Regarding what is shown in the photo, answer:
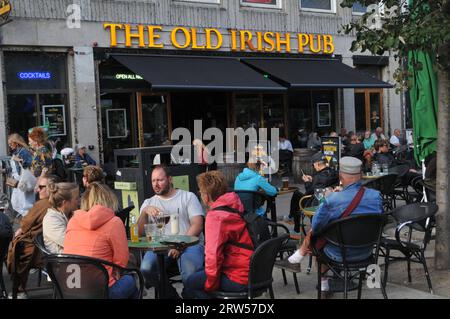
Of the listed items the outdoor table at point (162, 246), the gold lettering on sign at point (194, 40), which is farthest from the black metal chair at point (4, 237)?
the gold lettering on sign at point (194, 40)

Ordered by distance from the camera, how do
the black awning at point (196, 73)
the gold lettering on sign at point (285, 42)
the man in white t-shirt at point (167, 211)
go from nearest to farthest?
the man in white t-shirt at point (167, 211) < the black awning at point (196, 73) < the gold lettering on sign at point (285, 42)

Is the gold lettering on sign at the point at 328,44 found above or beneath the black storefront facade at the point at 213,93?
above

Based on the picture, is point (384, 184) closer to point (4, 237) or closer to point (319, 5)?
point (4, 237)

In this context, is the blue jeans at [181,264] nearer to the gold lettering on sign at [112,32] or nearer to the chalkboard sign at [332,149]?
the chalkboard sign at [332,149]

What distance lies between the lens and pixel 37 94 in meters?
13.7

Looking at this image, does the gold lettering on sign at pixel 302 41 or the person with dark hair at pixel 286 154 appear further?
the gold lettering on sign at pixel 302 41

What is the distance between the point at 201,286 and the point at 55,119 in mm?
10198

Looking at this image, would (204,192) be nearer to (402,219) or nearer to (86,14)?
A: (402,219)

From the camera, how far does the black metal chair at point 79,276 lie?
13.4ft

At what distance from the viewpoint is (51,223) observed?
5.36 meters

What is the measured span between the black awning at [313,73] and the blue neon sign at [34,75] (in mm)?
5549

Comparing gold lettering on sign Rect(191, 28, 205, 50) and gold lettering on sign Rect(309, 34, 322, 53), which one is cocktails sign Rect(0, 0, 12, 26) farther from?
gold lettering on sign Rect(309, 34, 322, 53)

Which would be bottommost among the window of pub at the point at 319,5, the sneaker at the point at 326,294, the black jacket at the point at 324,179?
the sneaker at the point at 326,294

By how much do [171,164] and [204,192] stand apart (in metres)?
3.92
